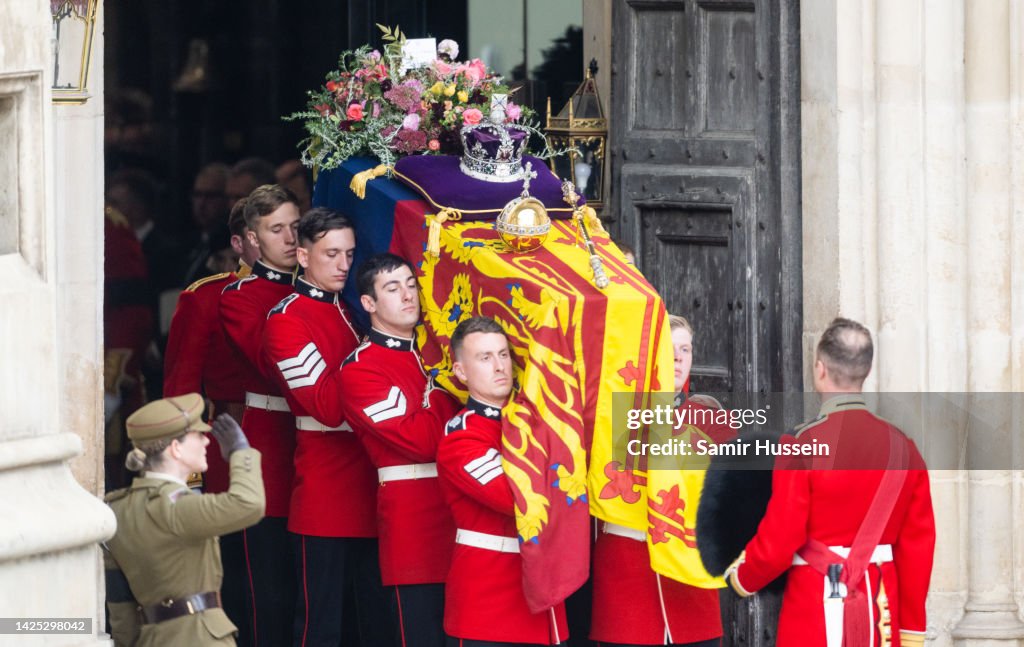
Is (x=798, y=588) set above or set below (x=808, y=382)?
below

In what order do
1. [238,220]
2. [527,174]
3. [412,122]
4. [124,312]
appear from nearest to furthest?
[527,174], [412,122], [238,220], [124,312]

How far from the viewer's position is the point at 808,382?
708 cm

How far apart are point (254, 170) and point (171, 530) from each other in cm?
405

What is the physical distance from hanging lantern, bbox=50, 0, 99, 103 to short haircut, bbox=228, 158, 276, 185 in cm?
266

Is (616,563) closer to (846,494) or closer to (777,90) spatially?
(846,494)

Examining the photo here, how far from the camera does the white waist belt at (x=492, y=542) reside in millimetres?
5578

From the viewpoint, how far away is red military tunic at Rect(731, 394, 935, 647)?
17.7 ft

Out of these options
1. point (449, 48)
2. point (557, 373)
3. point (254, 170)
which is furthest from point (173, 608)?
point (254, 170)

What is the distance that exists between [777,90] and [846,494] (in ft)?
7.09

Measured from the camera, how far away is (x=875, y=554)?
551cm

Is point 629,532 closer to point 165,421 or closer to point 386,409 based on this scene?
point 386,409

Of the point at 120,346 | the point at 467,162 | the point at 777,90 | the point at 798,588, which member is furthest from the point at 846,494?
the point at 120,346

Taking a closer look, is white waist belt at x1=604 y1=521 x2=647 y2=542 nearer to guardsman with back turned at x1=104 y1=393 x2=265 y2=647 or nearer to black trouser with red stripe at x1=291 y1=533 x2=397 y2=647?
black trouser with red stripe at x1=291 y1=533 x2=397 y2=647

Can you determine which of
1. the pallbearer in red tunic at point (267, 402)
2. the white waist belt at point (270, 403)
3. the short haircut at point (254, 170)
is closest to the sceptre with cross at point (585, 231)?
the pallbearer in red tunic at point (267, 402)
